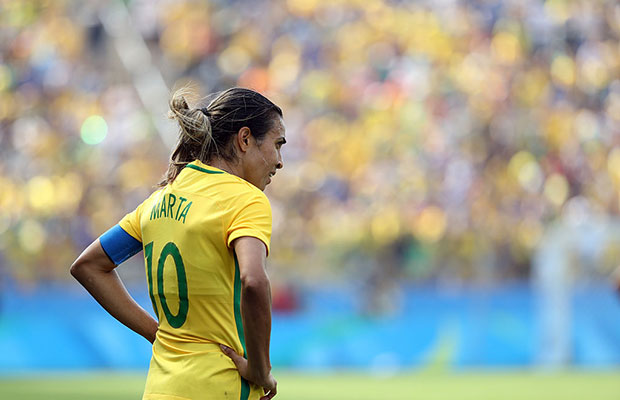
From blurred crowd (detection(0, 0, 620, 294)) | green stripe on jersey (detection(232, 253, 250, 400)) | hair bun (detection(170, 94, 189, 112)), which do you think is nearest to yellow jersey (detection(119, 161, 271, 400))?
green stripe on jersey (detection(232, 253, 250, 400))

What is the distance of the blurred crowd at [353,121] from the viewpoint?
14.8m

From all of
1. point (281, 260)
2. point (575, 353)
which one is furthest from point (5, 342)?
point (575, 353)

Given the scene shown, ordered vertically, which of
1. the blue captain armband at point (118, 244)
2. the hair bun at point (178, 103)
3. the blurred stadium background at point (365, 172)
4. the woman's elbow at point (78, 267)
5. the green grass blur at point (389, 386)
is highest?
the blurred stadium background at point (365, 172)

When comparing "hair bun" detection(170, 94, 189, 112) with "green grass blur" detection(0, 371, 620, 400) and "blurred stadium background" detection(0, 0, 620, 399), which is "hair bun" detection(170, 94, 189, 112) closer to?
"green grass blur" detection(0, 371, 620, 400)

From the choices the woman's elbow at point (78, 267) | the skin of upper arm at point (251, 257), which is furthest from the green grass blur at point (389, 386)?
the skin of upper arm at point (251, 257)

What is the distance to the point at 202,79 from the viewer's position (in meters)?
18.0

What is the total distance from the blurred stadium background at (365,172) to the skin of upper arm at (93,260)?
797 centimetres

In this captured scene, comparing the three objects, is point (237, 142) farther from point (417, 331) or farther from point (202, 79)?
point (202, 79)

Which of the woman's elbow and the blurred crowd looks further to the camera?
the blurred crowd

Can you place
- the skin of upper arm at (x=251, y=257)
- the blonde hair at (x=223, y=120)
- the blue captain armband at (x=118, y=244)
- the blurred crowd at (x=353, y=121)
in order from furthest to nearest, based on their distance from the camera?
1. the blurred crowd at (x=353, y=121)
2. the blue captain armband at (x=118, y=244)
3. the blonde hair at (x=223, y=120)
4. the skin of upper arm at (x=251, y=257)

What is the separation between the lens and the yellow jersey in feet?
7.83

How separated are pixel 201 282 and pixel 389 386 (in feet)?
29.0

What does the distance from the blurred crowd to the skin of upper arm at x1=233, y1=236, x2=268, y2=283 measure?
1140 cm

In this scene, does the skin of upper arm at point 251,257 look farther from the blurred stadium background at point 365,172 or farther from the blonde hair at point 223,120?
the blurred stadium background at point 365,172
